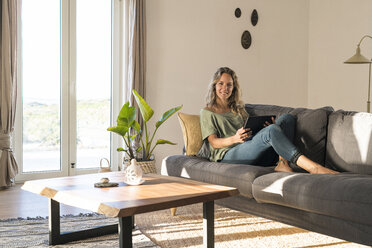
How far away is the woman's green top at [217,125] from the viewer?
123 inches

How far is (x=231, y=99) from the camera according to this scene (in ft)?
10.9

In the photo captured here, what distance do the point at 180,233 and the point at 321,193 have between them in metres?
0.88

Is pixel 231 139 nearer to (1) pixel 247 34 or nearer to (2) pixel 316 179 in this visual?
(2) pixel 316 179

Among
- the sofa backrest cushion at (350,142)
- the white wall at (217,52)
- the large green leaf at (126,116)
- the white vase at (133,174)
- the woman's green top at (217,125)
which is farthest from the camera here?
the white wall at (217,52)

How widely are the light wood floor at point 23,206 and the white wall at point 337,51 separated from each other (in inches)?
168

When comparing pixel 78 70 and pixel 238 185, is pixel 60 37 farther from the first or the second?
pixel 238 185

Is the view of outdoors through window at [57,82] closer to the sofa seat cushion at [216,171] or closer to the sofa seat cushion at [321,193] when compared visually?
the sofa seat cushion at [216,171]

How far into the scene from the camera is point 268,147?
281cm

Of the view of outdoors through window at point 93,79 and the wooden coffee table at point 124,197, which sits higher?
the view of outdoors through window at point 93,79

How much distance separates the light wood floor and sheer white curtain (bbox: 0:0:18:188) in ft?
0.87

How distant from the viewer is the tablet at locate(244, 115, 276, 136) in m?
2.92

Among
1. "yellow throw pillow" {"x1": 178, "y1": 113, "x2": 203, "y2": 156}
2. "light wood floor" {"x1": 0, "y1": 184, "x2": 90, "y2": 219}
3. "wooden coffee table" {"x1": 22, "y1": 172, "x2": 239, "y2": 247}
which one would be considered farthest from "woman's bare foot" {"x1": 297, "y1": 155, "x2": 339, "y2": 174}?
"light wood floor" {"x1": 0, "y1": 184, "x2": 90, "y2": 219}

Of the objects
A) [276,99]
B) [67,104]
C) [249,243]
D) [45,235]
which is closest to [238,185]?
[249,243]

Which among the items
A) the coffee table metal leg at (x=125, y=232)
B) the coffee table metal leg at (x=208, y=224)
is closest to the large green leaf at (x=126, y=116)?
the coffee table metal leg at (x=208, y=224)
